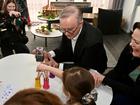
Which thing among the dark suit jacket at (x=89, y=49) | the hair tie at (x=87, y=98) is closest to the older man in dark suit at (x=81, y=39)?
the dark suit jacket at (x=89, y=49)

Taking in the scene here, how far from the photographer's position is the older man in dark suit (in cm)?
176

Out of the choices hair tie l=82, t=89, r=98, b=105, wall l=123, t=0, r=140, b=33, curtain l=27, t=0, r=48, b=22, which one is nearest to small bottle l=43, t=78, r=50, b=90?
hair tie l=82, t=89, r=98, b=105

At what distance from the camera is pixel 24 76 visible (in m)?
1.72

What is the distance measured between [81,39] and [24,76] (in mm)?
573

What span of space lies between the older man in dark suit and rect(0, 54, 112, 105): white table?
319mm

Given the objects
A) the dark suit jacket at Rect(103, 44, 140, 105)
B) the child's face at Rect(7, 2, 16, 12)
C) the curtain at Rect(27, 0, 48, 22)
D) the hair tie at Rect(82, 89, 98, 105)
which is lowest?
the dark suit jacket at Rect(103, 44, 140, 105)

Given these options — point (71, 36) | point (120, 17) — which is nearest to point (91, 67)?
point (71, 36)

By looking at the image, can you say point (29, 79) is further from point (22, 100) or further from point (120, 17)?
point (120, 17)

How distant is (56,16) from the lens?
4215 millimetres

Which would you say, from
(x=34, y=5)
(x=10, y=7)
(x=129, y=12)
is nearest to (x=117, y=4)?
(x=129, y=12)

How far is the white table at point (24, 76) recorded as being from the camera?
1529 millimetres

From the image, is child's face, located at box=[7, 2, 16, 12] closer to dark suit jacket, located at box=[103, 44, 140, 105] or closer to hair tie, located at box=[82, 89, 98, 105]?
dark suit jacket, located at box=[103, 44, 140, 105]

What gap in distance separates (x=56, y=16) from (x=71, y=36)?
7.92ft

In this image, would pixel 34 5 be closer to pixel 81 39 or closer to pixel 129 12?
pixel 129 12
